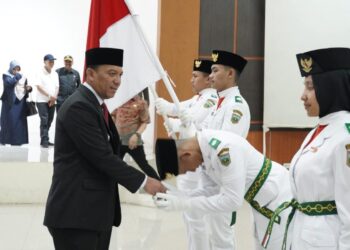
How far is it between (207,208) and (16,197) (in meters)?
4.14

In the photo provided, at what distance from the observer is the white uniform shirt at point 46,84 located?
877 centimetres

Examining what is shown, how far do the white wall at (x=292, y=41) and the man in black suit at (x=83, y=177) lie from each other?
568 cm

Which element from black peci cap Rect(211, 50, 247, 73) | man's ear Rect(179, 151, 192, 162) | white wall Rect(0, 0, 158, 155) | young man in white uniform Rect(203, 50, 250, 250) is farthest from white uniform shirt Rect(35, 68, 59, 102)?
man's ear Rect(179, 151, 192, 162)

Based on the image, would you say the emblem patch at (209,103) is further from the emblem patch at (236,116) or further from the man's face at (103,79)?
the man's face at (103,79)

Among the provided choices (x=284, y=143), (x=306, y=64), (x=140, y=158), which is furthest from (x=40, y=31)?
(x=306, y=64)

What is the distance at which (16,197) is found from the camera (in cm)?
605

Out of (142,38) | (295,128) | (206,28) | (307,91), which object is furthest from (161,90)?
(307,91)

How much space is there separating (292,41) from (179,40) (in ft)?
5.34

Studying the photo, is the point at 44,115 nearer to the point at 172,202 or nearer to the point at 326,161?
the point at 172,202

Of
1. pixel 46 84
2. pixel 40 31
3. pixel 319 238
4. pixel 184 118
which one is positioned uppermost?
pixel 40 31

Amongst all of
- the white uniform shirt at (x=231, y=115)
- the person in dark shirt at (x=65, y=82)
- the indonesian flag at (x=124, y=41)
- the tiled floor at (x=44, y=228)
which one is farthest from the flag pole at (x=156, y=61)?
the person in dark shirt at (x=65, y=82)

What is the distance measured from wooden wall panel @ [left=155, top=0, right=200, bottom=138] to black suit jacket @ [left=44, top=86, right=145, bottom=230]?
5.61m

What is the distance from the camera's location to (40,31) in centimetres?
1144

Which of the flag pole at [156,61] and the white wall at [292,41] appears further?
the white wall at [292,41]
